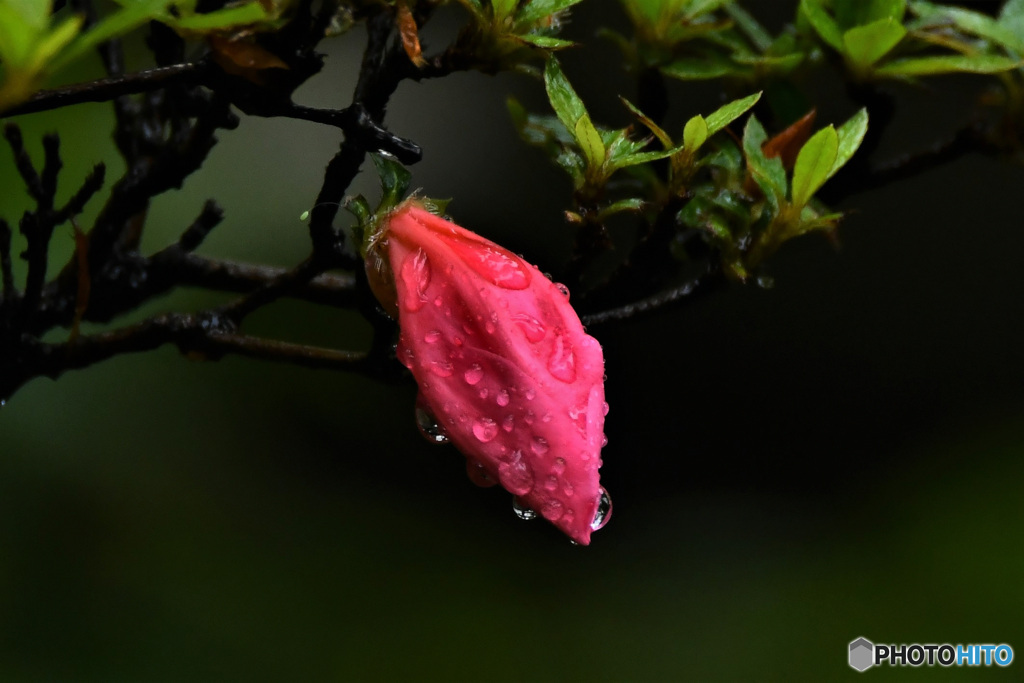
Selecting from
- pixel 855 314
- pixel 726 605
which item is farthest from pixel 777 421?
pixel 726 605

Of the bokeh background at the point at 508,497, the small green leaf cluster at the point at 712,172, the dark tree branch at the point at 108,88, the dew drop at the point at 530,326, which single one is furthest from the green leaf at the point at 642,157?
the bokeh background at the point at 508,497

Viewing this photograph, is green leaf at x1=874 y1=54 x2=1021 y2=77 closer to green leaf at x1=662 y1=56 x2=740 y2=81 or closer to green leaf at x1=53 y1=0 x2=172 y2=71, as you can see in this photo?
green leaf at x1=662 y1=56 x2=740 y2=81

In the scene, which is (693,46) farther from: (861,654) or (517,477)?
(861,654)

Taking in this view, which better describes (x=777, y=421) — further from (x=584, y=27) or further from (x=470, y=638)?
(x=584, y=27)

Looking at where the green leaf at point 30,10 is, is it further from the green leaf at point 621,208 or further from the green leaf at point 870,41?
the green leaf at point 870,41

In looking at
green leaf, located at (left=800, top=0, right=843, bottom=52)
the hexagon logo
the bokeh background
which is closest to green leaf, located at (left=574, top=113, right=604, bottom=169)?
green leaf, located at (left=800, top=0, right=843, bottom=52)
